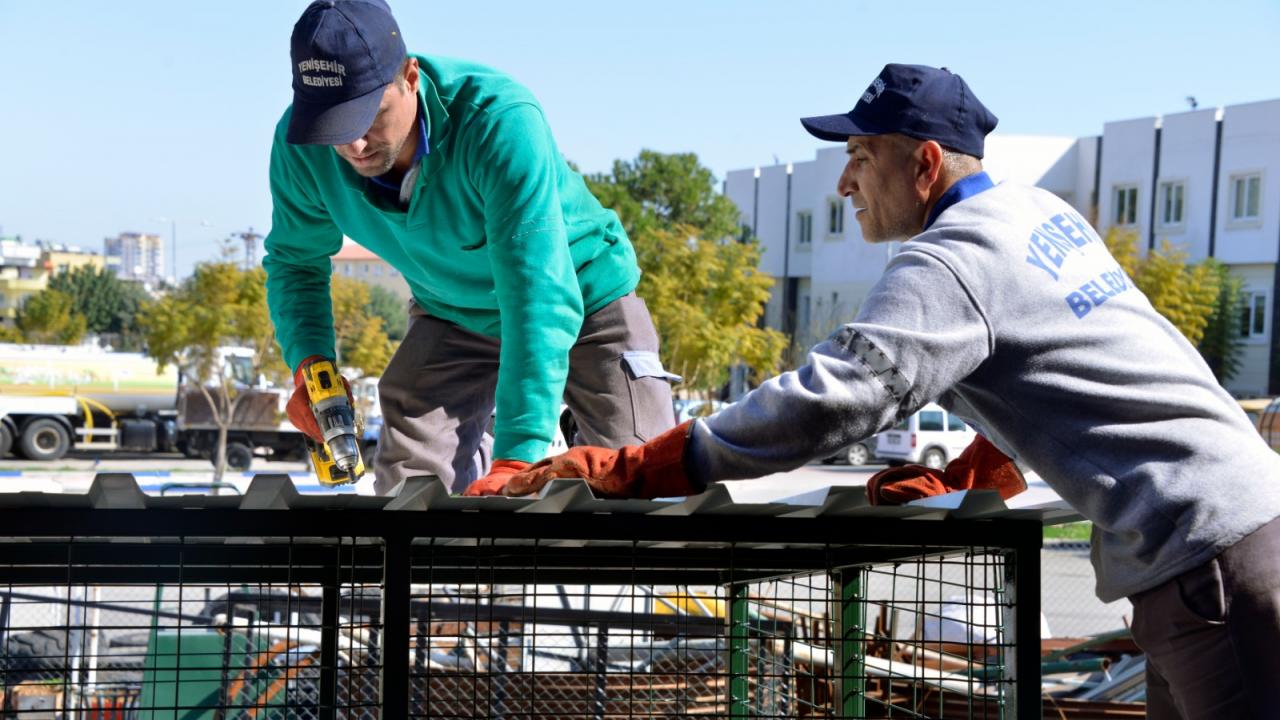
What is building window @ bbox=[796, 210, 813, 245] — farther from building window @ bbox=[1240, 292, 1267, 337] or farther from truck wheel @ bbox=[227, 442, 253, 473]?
truck wheel @ bbox=[227, 442, 253, 473]

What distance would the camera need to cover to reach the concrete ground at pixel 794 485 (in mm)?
5473

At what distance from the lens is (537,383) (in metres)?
2.93

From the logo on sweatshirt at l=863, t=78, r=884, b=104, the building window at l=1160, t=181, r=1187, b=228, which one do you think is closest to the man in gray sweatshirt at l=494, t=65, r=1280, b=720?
the logo on sweatshirt at l=863, t=78, r=884, b=104

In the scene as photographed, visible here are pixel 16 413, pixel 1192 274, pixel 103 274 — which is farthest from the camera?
pixel 103 274

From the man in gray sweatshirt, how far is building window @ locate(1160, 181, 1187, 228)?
44.6 meters

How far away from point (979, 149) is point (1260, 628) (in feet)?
3.09

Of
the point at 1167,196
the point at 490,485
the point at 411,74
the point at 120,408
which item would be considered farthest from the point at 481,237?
the point at 1167,196

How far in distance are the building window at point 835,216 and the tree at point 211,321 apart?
89.5ft

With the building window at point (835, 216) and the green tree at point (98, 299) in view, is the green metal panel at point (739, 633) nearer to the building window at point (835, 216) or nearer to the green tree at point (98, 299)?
the building window at point (835, 216)

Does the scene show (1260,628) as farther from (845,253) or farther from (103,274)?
(103,274)

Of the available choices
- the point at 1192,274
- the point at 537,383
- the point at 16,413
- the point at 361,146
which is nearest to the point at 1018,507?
the point at 537,383

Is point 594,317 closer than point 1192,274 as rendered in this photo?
Yes

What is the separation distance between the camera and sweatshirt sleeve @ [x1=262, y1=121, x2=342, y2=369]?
12.2 ft

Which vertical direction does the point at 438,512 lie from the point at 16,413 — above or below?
above
